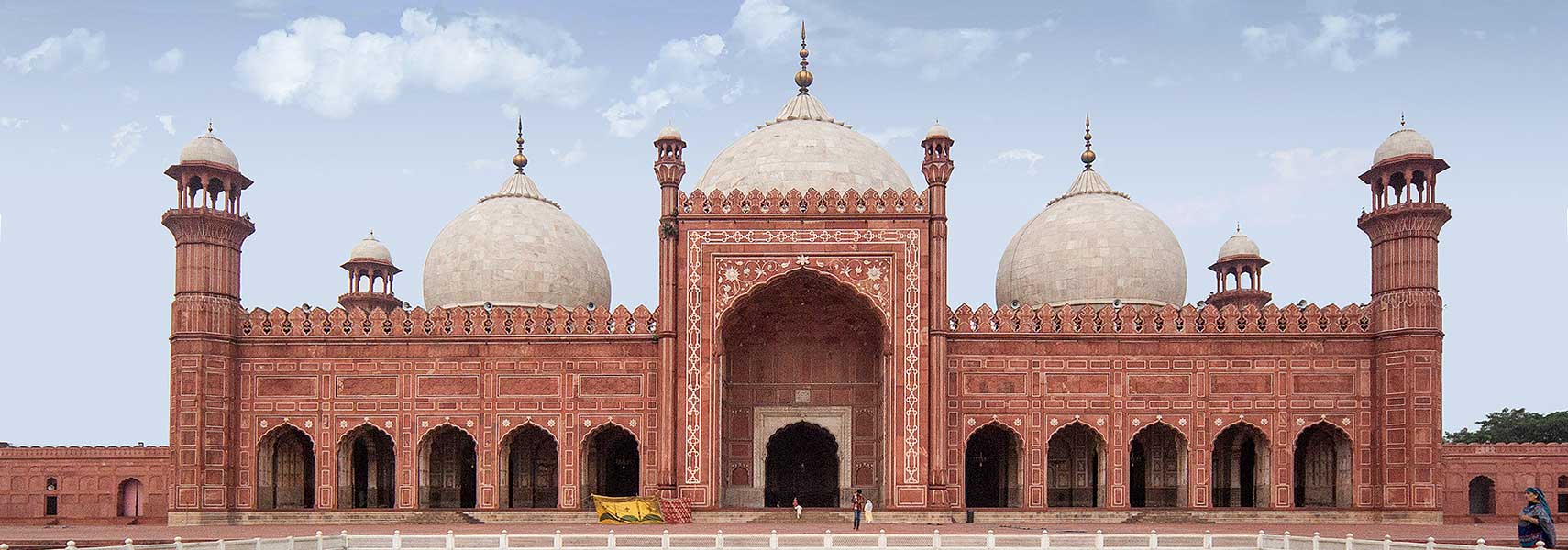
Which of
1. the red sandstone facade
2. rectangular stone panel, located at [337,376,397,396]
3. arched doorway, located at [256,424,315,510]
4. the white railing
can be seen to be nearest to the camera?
the white railing

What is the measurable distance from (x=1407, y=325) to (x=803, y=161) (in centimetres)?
1055

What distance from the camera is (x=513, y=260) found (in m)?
29.5

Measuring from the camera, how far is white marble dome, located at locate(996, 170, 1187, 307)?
28734 millimetres

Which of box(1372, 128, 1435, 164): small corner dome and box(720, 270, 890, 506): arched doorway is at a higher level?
box(1372, 128, 1435, 164): small corner dome

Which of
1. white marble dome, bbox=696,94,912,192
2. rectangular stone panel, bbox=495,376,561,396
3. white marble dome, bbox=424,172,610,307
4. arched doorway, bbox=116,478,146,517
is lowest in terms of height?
arched doorway, bbox=116,478,146,517

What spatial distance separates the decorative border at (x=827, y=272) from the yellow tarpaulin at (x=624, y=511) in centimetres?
95

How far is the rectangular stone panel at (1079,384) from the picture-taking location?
24.8 meters

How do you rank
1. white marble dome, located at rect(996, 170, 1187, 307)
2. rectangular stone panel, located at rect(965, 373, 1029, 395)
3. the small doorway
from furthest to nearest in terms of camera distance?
white marble dome, located at rect(996, 170, 1187, 307), the small doorway, rectangular stone panel, located at rect(965, 373, 1029, 395)

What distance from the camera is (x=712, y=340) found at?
78.8ft

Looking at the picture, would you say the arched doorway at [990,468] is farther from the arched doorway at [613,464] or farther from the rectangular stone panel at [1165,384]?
the arched doorway at [613,464]

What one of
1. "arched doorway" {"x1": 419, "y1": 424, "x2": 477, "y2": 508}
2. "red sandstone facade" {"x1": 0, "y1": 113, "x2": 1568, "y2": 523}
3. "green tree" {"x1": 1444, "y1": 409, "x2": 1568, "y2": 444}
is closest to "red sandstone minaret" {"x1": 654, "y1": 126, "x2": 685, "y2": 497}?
"red sandstone facade" {"x1": 0, "y1": 113, "x2": 1568, "y2": 523}

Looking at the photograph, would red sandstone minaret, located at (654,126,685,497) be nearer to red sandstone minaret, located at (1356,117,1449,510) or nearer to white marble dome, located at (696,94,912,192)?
white marble dome, located at (696,94,912,192)

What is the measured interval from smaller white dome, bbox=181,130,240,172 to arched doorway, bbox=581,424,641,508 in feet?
25.6

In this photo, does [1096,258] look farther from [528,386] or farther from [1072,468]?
[528,386]
